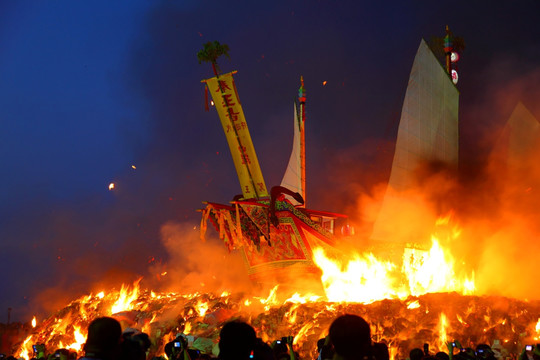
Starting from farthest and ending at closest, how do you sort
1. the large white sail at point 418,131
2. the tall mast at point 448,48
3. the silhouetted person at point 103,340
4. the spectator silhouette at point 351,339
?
the tall mast at point 448,48 → the large white sail at point 418,131 → the silhouetted person at point 103,340 → the spectator silhouette at point 351,339

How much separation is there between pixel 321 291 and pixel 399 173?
746cm

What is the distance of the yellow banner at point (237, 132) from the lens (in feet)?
61.8

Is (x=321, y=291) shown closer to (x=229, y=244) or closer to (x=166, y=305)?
(x=229, y=244)

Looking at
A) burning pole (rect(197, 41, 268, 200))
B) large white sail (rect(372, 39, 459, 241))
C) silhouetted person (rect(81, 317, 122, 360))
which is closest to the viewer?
silhouetted person (rect(81, 317, 122, 360))

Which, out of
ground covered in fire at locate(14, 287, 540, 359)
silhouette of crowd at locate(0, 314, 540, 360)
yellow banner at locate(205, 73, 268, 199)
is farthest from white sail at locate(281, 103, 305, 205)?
silhouette of crowd at locate(0, 314, 540, 360)

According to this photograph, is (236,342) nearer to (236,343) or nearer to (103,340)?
(236,343)

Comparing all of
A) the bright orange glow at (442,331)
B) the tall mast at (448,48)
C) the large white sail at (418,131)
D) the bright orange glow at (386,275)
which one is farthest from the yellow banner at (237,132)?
the tall mast at (448,48)

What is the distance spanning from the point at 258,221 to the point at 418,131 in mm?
9890

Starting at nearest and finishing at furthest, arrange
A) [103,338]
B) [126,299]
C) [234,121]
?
[103,338] < [234,121] < [126,299]

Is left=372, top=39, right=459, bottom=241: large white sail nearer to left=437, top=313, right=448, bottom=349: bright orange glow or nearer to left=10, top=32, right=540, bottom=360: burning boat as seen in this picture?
left=10, top=32, right=540, bottom=360: burning boat

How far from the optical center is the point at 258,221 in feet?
60.6

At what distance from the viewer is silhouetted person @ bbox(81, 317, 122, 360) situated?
258cm

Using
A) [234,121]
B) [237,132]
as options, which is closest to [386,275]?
[237,132]

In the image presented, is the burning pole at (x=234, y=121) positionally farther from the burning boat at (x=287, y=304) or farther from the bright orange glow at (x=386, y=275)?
the bright orange glow at (x=386, y=275)
